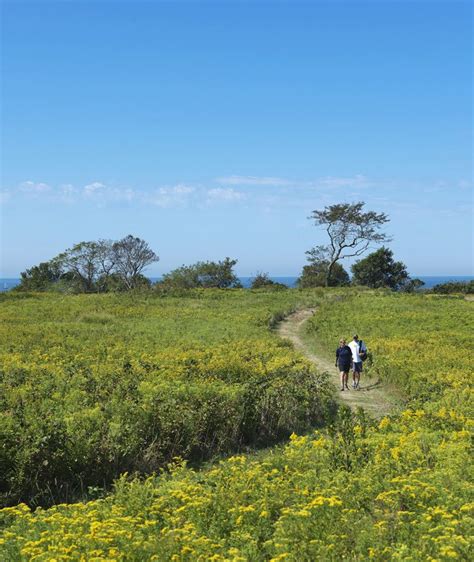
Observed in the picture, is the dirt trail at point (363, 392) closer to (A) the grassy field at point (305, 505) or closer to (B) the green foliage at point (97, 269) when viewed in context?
(A) the grassy field at point (305, 505)

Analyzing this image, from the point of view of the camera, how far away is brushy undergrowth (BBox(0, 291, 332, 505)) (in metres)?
9.72

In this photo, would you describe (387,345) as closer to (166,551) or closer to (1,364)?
(1,364)

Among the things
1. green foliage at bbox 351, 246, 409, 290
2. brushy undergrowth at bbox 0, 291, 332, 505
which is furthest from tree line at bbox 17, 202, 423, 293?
brushy undergrowth at bbox 0, 291, 332, 505

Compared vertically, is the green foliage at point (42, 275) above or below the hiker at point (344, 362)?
above

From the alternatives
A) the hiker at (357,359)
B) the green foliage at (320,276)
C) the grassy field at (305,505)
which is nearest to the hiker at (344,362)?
the hiker at (357,359)

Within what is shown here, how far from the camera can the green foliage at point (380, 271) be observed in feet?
265

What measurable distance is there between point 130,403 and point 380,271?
73.3 metres

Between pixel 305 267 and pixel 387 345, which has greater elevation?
pixel 305 267

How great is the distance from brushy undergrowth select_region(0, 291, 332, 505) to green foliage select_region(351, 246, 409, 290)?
196 ft

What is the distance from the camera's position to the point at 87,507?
24.6 ft

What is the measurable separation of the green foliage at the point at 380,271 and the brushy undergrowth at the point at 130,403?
59637 millimetres

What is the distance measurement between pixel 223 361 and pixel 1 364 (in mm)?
6560

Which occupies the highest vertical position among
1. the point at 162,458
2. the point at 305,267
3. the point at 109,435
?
the point at 305,267

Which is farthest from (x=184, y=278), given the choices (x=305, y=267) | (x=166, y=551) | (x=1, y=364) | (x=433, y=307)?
(x=166, y=551)
